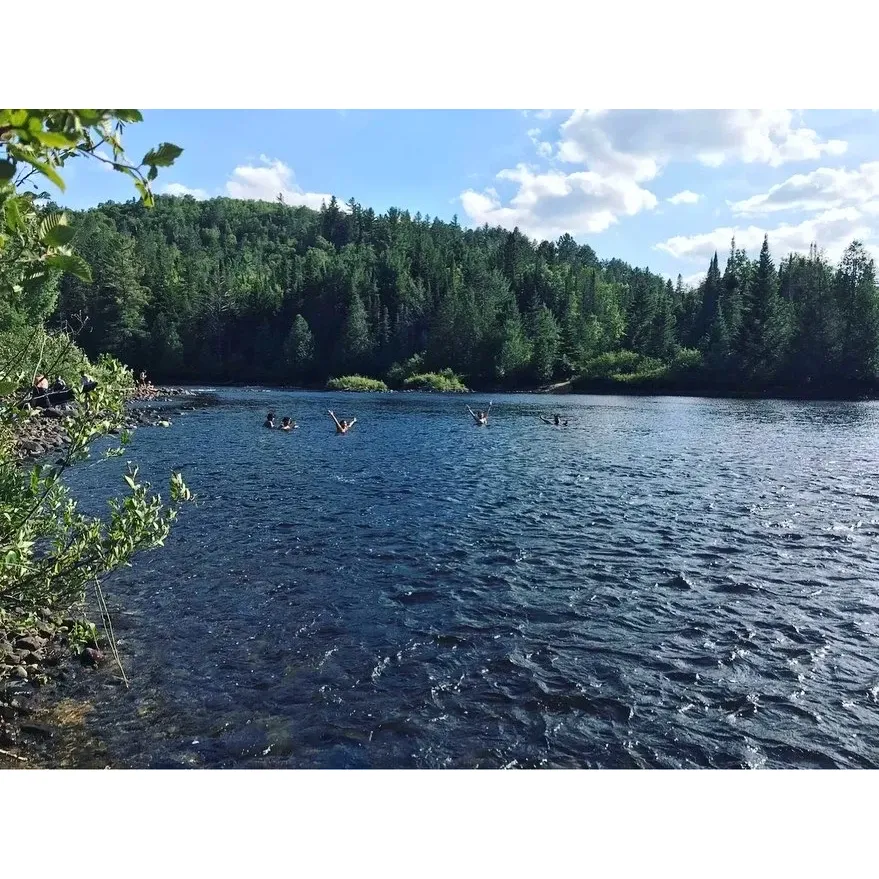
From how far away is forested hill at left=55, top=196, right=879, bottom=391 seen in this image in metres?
102

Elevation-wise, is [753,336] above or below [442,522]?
above

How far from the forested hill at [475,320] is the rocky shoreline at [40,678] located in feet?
337

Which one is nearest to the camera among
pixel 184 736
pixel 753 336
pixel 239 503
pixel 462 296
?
pixel 184 736

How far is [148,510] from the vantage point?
8219 millimetres

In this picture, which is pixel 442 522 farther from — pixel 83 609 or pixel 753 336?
pixel 753 336

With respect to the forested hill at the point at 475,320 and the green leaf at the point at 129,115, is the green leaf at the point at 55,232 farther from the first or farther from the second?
the forested hill at the point at 475,320

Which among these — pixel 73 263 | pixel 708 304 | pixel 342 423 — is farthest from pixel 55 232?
pixel 708 304

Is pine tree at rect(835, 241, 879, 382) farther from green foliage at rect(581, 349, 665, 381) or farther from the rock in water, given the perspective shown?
the rock in water

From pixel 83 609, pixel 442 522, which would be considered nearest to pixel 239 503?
pixel 442 522

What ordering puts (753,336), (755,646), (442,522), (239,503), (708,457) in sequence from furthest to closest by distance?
(753,336), (708,457), (239,503), (442,522), (755,646)

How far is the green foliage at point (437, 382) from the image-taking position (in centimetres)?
11369

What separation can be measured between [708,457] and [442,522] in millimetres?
20831

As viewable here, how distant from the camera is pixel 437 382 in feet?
381

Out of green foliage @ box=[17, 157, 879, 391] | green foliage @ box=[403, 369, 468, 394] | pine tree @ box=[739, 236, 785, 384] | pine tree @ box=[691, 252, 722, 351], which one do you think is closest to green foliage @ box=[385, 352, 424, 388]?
green foliage @ box=[17, 157, 879, 391]
